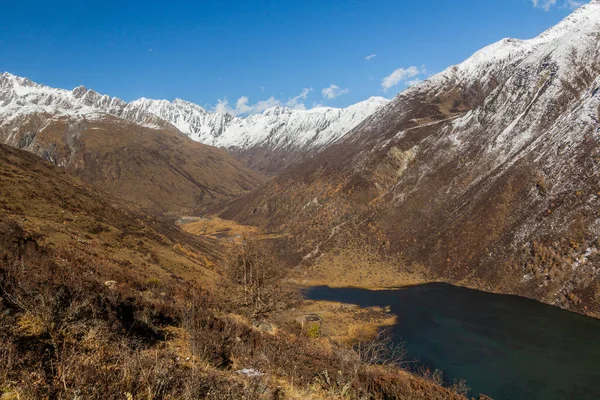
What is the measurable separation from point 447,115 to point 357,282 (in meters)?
84.8

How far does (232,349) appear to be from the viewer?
12.0 m

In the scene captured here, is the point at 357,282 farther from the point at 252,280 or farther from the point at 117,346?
the point at 117,346

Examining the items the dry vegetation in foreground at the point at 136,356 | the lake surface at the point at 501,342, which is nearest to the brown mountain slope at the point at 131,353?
the dry vegetation in foreground at the point at 136,356

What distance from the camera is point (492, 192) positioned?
221ft

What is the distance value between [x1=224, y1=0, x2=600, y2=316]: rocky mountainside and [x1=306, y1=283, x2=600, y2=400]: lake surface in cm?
449

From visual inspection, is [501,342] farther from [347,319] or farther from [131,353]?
[131,353]

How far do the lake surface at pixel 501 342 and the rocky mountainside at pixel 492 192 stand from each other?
177 inches

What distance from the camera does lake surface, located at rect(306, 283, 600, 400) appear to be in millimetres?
30531

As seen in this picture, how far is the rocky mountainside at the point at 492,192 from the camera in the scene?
5134 centimetres

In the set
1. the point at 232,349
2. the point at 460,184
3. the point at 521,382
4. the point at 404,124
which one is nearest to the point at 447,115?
the point at 404,124

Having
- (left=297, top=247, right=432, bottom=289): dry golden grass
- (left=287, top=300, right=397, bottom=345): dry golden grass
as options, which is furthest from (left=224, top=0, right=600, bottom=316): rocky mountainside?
(left=287, top=300, right=397, bottom=345): dry golden grass

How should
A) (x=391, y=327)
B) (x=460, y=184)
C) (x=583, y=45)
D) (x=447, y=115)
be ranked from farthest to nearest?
(x=447, y=115), (x=583, y=45), (x=460, y=184), (x=391, y=327)

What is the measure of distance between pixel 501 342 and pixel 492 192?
118 feet

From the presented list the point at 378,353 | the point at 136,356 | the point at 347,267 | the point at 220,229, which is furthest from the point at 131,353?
the point at 220,229
